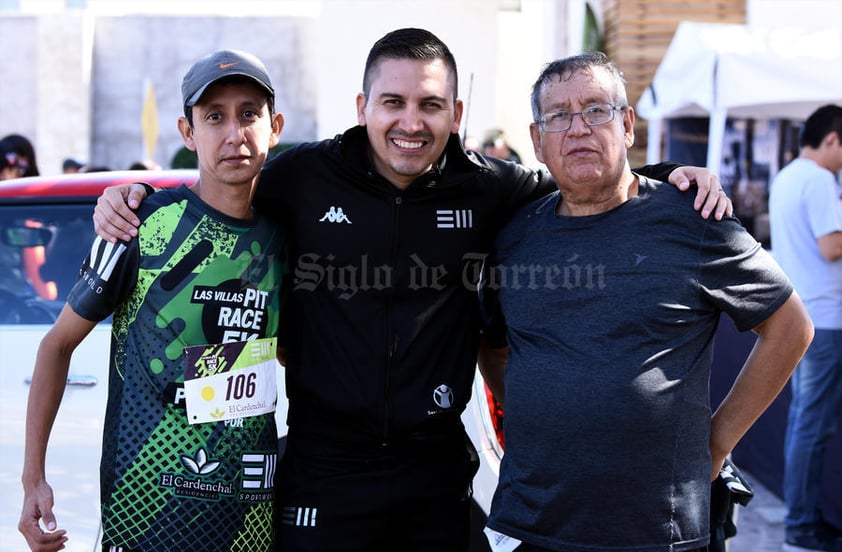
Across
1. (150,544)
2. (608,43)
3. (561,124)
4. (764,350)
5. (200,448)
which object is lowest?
(150,544)

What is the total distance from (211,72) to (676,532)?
1.53 meters

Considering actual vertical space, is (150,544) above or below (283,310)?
below

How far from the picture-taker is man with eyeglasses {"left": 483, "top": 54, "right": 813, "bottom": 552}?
220cm

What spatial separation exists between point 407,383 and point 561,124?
75 cm

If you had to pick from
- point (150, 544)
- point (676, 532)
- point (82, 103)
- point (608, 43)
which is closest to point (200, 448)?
point (150, 544)

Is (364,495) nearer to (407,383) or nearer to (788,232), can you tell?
(407,383)

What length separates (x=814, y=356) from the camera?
4859mm

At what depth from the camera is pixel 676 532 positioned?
2.21 m

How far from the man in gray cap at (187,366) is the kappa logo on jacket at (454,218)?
0.48 meters

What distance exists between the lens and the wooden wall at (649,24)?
10836 millimetres

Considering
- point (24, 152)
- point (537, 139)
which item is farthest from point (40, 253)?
point (24, 152)

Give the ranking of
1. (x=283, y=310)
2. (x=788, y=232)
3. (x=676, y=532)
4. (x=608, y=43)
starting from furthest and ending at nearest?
(x=608, y=43) < (x=788, y=232) < (x=283, y=310) < (x=676, y=532)

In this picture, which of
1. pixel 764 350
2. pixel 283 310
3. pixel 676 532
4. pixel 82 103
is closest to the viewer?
pixel 676 532

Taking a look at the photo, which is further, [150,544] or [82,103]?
[82,103]
